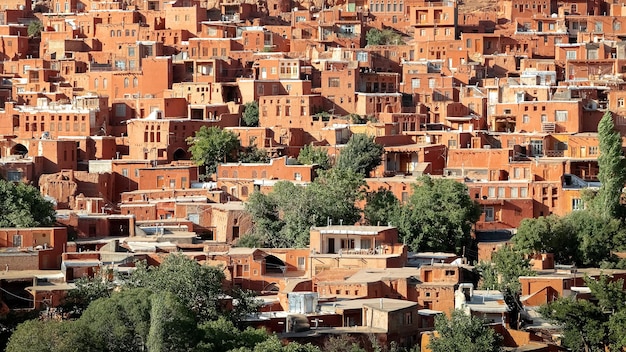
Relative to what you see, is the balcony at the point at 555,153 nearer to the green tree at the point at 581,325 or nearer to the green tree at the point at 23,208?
the green tree at the point at 23,208

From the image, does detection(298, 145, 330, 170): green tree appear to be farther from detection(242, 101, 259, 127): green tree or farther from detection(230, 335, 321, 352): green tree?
detection(230, 335, 321, 352): green tree

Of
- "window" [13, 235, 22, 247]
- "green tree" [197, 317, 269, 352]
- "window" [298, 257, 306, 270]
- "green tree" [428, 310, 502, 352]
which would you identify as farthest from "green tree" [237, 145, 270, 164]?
"green tree" [428, 310, 502, 352]

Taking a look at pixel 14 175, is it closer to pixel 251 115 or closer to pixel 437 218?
pixel 251 115

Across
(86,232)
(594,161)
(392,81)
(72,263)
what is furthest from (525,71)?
(72,263)

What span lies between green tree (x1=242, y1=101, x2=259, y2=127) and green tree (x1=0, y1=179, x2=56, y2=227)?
427 inches

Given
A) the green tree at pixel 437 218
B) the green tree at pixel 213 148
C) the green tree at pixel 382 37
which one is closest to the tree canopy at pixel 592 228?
the green tree at pixel 437 218

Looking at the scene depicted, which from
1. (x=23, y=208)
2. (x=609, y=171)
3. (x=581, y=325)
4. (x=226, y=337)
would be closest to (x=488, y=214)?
(x=609, y=171)

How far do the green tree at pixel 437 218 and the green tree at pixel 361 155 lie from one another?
357 cm

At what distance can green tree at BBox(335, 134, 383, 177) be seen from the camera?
205 ft

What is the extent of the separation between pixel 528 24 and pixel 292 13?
7.95 meters

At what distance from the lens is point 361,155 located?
206 feet

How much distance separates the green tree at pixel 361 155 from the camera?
6247 cm

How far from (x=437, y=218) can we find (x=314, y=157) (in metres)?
6.98

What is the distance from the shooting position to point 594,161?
6316 cm
